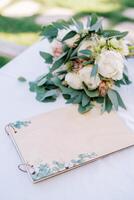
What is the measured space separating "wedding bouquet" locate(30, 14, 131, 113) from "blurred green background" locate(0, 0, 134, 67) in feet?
4.86

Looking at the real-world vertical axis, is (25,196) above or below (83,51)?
below

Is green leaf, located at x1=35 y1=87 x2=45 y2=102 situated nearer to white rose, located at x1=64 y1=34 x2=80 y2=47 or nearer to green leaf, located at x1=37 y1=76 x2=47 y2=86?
green leaf, located at x1=37 y1=76 x2=47 y2=86

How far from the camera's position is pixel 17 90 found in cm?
108

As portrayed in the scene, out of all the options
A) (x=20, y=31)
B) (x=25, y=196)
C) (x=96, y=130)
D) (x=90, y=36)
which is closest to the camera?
(x=25, y=196)

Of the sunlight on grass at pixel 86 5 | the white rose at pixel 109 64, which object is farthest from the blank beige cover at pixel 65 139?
the sunlight on grass at pixel 86 5

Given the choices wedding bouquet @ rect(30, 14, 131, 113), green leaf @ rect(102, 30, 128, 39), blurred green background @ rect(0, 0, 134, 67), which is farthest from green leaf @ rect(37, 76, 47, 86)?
blurred green background @ rect(0, 0, 134, 67)

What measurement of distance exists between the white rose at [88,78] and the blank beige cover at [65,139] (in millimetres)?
72

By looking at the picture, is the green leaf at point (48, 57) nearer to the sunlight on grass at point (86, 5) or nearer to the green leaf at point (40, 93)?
the green leaf at point (40, 93)

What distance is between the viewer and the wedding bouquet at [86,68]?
3.14ft

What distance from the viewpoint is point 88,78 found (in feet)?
Answer: 3.16

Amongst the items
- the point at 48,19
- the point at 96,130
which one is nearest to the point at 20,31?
the point at 48,19

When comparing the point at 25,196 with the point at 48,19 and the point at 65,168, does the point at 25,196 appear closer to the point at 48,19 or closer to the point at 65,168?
the point at 65,168

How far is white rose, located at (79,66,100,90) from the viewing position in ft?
3.15

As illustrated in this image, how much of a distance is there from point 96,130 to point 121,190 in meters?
0.18
